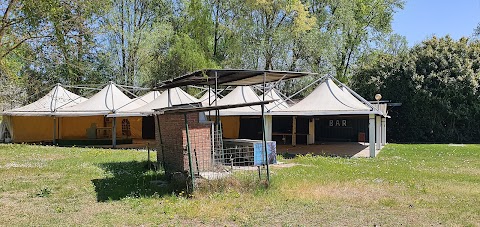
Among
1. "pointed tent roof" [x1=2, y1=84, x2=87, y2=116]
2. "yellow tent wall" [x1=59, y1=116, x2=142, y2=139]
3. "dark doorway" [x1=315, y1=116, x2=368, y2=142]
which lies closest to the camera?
"pointed tent roof" [x1=2, y1=84, x2=87, y2=116]

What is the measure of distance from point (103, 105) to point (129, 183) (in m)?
12.6

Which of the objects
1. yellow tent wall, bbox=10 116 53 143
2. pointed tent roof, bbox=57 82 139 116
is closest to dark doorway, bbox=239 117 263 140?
pointed tent roof, bbox=57 82 139 116

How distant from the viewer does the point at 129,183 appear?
376 inches

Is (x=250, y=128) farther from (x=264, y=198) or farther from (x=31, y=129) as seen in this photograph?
(x=264, y=198)

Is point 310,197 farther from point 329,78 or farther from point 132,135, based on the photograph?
point 132,135

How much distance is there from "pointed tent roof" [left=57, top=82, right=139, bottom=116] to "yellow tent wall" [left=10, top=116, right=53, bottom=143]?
149 inches

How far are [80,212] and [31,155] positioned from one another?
10.4 meters

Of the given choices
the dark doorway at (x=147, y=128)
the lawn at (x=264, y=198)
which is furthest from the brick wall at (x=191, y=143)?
the dark doorway at (x=147, y=128)

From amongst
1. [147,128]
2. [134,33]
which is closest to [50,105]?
[147,128]

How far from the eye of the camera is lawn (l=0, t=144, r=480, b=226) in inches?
247

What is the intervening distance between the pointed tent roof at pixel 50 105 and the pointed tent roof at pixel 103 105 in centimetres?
67

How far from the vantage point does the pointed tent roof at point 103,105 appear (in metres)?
20.5

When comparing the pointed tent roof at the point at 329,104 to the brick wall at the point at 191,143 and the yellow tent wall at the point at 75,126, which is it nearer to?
the brick wall at the point at 191,143

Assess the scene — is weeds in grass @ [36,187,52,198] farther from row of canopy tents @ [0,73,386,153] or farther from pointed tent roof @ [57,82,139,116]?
pointed tent roof @ [57,82,139,116]
